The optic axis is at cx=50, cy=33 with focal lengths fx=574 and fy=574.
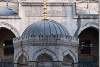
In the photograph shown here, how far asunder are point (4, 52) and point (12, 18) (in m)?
2.82


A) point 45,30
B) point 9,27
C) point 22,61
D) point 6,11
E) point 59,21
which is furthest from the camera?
point 6,11

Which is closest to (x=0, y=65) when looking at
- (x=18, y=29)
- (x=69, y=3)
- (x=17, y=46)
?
(x=18, y=29)

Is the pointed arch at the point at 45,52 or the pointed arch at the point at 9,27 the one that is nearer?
the pointed arch at the point at 45,52

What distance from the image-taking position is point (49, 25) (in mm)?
18047

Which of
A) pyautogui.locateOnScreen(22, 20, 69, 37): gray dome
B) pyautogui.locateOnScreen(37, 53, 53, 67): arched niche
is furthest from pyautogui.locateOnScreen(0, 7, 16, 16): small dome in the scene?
pyautogui.locateOnScreen(37, 53, 53, 67): arched niche

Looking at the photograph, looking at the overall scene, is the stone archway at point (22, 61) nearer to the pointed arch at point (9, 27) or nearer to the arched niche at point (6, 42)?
the pointed arch at point (9, 27)

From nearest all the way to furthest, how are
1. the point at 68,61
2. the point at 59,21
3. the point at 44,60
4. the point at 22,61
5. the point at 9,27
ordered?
the point at 44,60 → the point at 68,61 → the point at 22,61 → the point at 59,21 → the point at 9,27

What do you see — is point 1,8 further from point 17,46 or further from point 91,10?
point 17,46

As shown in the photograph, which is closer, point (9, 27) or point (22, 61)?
point (22, 61)

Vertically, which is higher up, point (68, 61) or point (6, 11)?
point (6, 11)

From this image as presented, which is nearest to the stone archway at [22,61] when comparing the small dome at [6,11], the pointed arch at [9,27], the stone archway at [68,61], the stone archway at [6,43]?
the stone archway at [68,61]

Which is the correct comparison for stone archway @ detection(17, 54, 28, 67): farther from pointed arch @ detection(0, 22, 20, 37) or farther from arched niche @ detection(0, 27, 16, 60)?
arched niche @ detection(0, 27, 16, 60)

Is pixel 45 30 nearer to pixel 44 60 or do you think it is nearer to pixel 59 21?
pixel 44 60

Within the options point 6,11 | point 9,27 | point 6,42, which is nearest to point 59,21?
point 9,27
